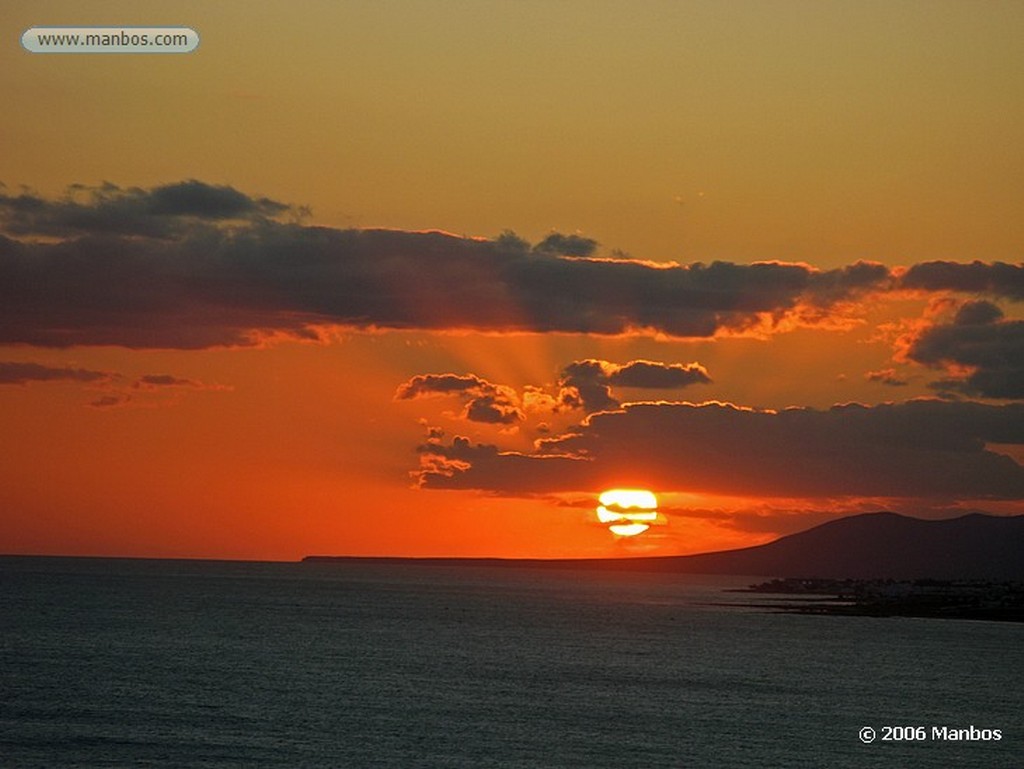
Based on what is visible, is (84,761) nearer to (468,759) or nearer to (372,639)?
(468,759)

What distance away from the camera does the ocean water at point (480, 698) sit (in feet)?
254

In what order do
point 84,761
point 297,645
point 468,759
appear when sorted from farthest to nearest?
point 297,645 → point 468,759 → point 84,761

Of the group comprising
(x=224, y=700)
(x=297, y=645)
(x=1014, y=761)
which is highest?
(x=297, y=645)

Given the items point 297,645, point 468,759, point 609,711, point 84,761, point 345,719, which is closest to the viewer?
point 84,761

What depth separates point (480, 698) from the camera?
103m

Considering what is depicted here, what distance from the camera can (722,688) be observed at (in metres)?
113

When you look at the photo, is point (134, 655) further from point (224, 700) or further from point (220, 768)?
point (220, 768)

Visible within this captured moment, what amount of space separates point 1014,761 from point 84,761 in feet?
170

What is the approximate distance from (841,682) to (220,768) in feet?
226

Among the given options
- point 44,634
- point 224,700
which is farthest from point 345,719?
point 44,634

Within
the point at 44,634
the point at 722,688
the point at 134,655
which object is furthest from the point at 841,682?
the point at 44,634

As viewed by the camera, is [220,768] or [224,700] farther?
[224,700]

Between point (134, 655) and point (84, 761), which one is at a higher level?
Answer: point (134, 655)

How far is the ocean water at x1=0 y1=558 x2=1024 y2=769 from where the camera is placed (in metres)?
77.3
